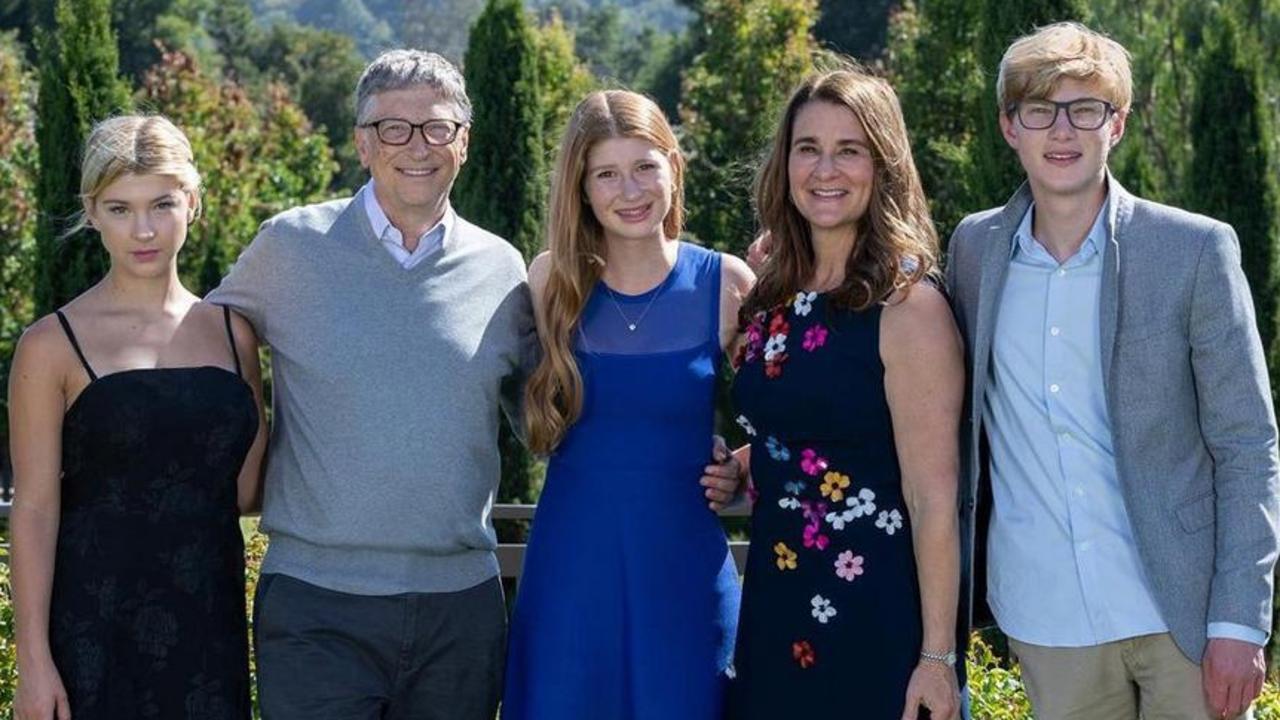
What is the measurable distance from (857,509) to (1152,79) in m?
10.2

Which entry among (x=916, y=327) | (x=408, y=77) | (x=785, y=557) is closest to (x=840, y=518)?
(x=785, y=557)

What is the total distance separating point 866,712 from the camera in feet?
10.9

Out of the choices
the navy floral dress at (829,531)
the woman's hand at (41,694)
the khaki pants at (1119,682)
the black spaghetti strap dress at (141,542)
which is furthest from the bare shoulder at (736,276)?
the woman's hand at (41,694)

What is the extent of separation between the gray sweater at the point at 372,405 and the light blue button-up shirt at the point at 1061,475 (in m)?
1.10

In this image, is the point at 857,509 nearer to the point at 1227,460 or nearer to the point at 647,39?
the point at 1227,460

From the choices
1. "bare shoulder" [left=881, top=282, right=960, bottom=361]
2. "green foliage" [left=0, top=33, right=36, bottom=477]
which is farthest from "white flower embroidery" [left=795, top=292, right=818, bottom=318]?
"green foliage" [left=0, top=33, right=36, bottom=477]

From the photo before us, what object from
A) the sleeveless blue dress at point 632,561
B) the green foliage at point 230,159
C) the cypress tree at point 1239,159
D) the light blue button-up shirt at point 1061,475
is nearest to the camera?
the light blue button-up shirt at point 1061,475

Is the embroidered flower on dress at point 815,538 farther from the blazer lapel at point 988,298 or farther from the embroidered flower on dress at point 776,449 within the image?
the blazer lapel at point 988,298

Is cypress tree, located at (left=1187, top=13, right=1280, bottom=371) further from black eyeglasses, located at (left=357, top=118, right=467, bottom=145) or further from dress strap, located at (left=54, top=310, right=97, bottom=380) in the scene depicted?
dress strap, located at (left=54, top=310, right=97, bottom=380)

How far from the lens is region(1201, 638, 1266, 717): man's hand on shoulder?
3.07 meters

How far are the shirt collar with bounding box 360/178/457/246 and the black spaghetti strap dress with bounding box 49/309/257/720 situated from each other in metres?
0.48

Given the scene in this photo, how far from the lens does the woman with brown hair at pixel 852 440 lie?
128 inches

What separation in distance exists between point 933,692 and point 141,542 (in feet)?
5.25

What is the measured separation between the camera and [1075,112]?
128 inches
